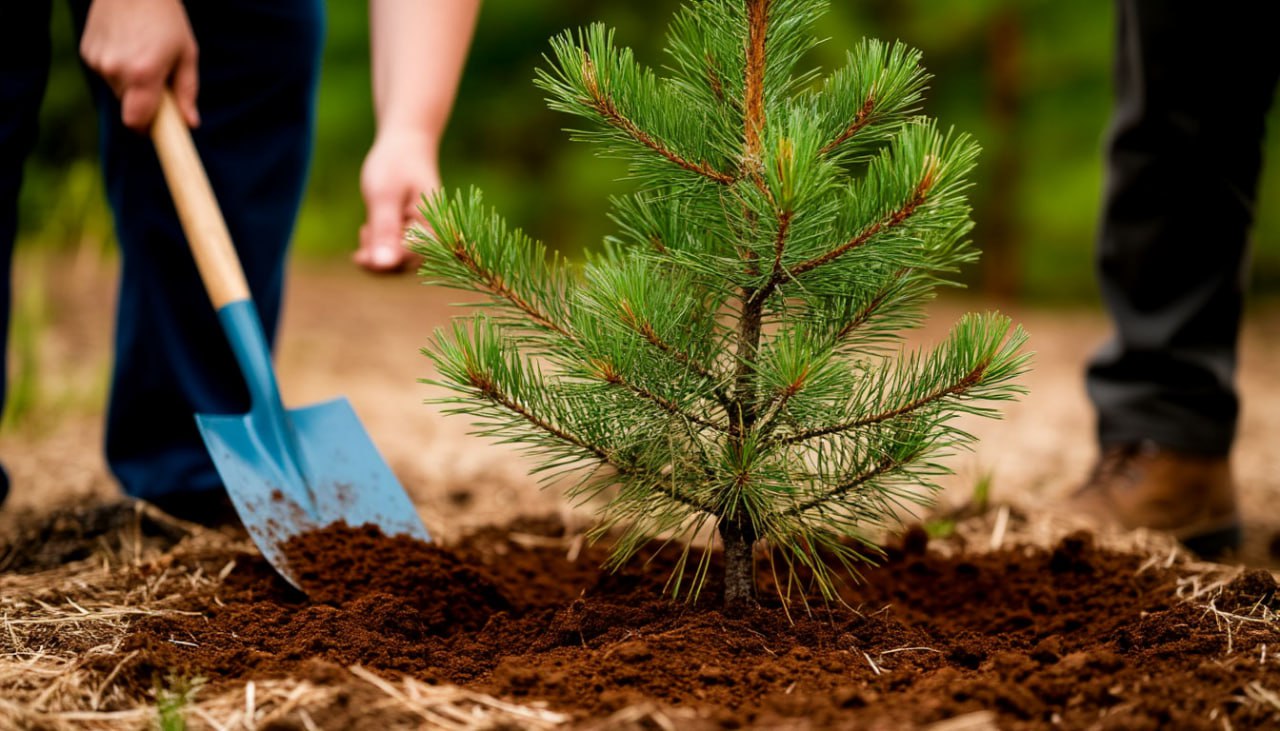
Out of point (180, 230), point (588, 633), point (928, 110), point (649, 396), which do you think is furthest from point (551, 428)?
point (928, 110)

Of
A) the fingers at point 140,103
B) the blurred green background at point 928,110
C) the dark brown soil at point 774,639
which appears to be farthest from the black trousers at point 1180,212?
the blurred green background at point 928,110

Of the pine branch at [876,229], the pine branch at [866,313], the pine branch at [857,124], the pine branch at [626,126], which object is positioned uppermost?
the pine branch at [857,124]

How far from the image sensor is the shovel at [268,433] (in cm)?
185

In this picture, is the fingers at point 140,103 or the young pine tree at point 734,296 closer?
the young pine tree at point 734,296

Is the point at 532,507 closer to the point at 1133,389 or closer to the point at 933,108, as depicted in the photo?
the point at 1133,389

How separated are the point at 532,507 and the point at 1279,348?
6.04 meters

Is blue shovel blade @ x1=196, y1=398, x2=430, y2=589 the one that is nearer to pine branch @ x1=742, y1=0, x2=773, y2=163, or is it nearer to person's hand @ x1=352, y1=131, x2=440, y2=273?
person's hand @ x1=352, y1=131, x2=440, y2=273

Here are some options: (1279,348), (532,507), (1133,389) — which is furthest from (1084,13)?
(532,507)

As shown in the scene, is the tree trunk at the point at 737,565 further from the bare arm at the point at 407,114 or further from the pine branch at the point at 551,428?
the bare arm at the point at 407,114

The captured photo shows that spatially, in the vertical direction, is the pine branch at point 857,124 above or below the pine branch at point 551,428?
above

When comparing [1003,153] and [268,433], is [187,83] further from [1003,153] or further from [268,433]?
[1003,153]

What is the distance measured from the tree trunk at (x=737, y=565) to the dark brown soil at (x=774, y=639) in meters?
0.03

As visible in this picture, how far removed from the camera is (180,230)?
2.19 meters

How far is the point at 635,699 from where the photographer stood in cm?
115
